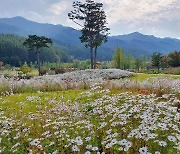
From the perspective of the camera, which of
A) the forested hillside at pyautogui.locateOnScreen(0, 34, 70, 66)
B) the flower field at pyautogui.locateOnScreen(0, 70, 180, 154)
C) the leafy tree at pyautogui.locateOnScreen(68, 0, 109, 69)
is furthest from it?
the forested hillside at pyautogui.locateOnScreen(0, 34, 70, 66)

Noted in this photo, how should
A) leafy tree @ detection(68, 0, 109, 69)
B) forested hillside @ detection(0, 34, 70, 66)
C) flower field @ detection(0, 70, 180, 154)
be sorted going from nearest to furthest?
flower field @ detection(0, 70, 180, 154)
leafy tree @ detection(68, 0, 109, 69)
forested hillside @ detection(0, 34, 70, 66)

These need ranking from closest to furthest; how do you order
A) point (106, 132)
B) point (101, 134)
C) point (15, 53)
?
point (106, 132) → point (101, 134) → point (15, 53)

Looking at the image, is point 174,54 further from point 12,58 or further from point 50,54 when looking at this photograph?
point 50,54

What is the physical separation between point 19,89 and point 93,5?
28.3 m

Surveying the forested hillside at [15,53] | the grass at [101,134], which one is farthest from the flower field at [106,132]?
the forested hillside at [15,53]

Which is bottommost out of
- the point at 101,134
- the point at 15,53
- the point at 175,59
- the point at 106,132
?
the point at 101,134

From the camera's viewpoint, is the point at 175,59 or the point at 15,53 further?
the point at 15,53

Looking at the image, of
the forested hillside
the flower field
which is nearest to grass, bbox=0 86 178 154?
the flower field

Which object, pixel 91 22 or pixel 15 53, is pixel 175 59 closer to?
pixel 91 22

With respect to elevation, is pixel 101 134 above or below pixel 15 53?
below

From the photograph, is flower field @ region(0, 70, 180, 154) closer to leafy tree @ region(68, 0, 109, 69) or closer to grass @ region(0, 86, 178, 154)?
grass @ region(0, 86, 178, 154)

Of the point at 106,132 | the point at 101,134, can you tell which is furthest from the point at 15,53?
the point at 106,132

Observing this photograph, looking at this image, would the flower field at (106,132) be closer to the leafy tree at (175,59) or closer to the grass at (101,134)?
the grass at (101,134)

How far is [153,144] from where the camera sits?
4234mm
